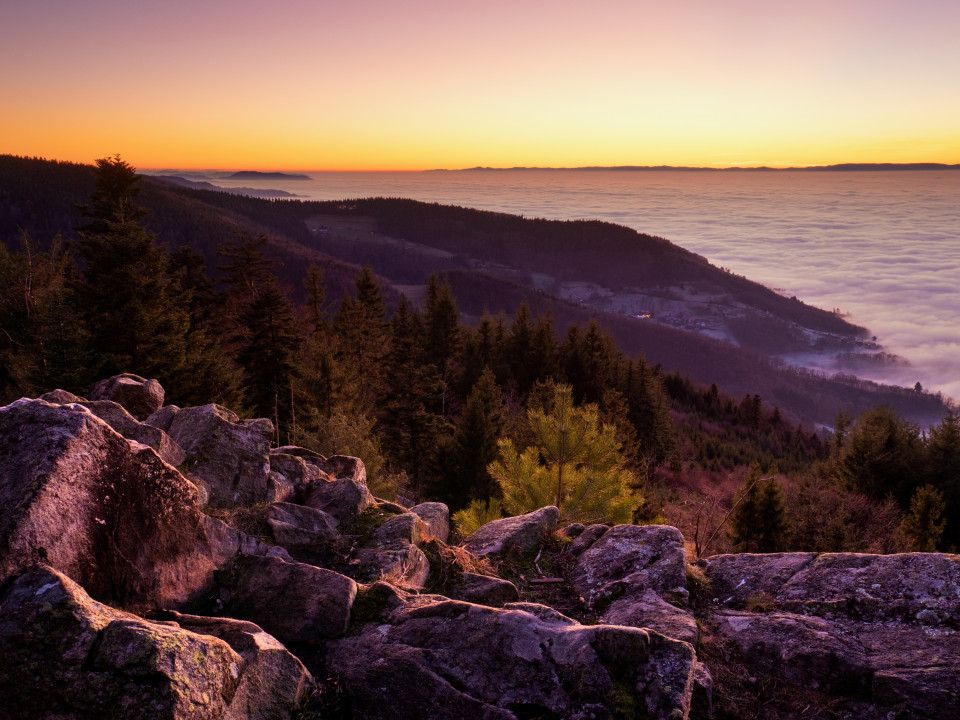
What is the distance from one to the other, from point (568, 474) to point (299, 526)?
375 inches

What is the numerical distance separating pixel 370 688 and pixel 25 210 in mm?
206469

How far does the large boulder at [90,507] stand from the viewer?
4648mm

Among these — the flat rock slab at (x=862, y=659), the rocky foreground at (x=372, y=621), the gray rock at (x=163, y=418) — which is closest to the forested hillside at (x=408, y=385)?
the rocky foreground at (x=372, y=621)

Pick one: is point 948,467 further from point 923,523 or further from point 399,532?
point 399,532

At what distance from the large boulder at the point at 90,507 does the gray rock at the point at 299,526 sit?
2205mm

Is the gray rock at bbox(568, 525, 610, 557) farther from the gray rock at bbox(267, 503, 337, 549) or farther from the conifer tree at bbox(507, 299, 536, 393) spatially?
the conifer tree at bbox(507, 299, 536, 393)

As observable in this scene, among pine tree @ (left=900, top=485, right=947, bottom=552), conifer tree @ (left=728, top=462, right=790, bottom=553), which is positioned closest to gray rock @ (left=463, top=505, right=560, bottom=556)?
conifer tree @ (left=728, top=462, right=790, bottom=553)

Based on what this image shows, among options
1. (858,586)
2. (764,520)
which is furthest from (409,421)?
(858,586)

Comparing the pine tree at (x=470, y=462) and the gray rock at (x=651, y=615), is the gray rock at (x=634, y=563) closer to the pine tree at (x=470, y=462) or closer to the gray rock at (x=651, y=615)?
the gray rock at (x=651, y=615)

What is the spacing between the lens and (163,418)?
36.9 feet

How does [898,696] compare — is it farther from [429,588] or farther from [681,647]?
[429,588]

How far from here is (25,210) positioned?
15688 centimetres

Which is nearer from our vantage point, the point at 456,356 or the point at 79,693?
the point at 79,693

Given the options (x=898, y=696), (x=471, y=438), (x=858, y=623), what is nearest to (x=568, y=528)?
(x=858, y=623)
